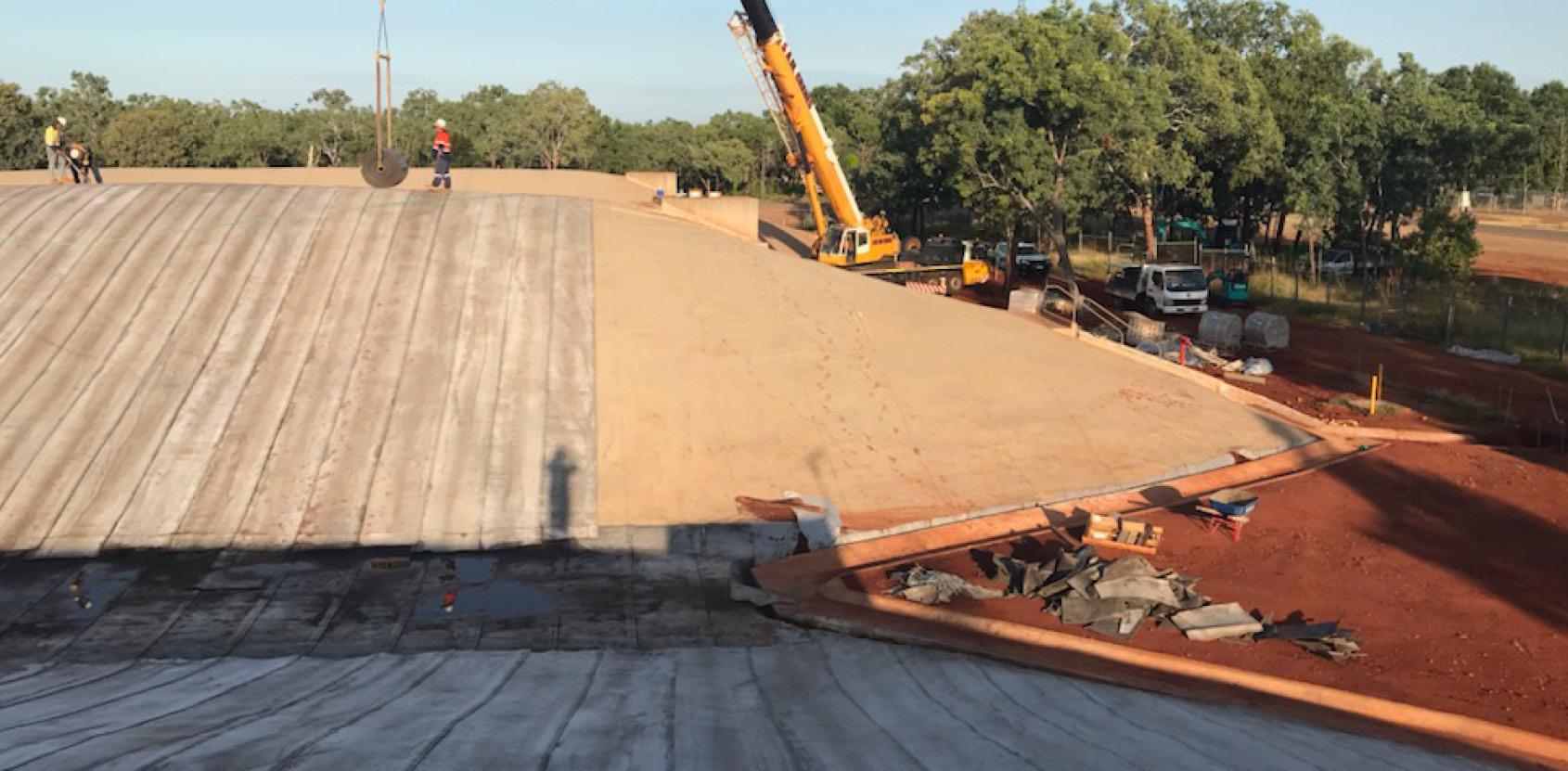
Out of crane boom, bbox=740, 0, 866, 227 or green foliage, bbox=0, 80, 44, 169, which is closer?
crane boom, bbox=740, 0, 866, 227

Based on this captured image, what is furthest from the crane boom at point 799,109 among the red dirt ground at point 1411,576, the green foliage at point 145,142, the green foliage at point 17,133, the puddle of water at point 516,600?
the green foliage at point 17,133

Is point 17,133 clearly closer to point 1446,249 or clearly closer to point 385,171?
point 385,171

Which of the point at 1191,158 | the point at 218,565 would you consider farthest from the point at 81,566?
the point at 1191,158

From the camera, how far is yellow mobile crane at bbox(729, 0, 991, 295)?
3528cm

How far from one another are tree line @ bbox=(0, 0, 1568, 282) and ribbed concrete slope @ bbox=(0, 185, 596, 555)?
23.7m

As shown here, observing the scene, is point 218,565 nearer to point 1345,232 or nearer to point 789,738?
point 789,738

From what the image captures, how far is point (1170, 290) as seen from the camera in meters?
41.1

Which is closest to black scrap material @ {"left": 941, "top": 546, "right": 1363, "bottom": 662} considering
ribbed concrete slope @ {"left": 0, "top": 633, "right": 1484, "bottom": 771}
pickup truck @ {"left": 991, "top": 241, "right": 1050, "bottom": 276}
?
ribbed concrete slope @ {"left": 0, "top": 633, "right": 1484, "bottom": 771}

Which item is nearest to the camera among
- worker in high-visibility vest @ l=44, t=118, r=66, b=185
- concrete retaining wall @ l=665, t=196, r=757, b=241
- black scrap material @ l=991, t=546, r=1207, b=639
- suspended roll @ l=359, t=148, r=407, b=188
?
black scrap material @ l=991, t=546, r=1207, b=639

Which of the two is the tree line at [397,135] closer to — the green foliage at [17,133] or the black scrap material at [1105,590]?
the green foliage at [17,133]

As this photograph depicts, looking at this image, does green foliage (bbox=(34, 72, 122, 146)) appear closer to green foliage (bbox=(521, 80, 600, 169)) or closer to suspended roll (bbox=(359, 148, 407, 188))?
green foliage (bbox=(521, 80, 600, 169))

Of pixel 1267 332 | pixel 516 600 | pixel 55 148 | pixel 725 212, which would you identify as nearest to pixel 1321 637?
pixel 516 600

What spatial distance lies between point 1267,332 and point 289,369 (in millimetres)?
25740

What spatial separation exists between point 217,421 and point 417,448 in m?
3.44
